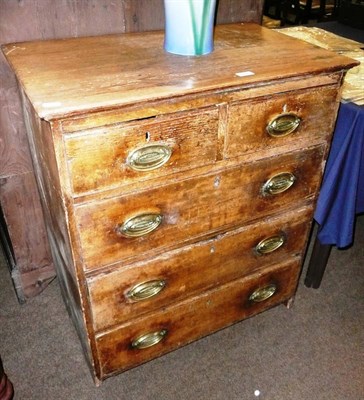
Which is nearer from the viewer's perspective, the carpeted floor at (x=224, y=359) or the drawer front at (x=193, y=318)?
the drawer front at (x=193, y=318)

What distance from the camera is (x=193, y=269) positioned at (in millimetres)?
1188

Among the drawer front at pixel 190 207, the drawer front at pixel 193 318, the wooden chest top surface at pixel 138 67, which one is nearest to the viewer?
the wooden chest top surface at pixel 138 67

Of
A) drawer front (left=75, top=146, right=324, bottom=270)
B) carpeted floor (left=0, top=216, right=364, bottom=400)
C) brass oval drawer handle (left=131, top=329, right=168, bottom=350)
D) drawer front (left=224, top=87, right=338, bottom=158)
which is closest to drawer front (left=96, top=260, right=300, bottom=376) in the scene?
brass oval drawer handle (left=131, top=329, right=168, bottom=350)

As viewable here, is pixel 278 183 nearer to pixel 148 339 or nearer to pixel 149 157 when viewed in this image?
pixel 149 157

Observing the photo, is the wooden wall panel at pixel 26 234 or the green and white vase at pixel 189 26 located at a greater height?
the green and white vase at pixel 189 26

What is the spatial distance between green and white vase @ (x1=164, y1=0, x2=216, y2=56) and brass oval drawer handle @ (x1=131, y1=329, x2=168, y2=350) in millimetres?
806

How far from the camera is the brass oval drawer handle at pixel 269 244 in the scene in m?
1.28

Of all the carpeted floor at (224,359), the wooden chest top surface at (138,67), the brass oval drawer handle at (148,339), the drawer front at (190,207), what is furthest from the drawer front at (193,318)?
the wooden chest top surface at (138,67)

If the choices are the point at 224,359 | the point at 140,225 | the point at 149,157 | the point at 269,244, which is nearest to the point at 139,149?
the point at 149,157

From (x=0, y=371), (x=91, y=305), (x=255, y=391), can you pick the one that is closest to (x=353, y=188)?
(x=255, y=391)

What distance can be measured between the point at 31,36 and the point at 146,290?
2.54 feet

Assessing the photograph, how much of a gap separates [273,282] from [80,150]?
876mm

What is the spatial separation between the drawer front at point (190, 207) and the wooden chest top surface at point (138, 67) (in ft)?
0.76

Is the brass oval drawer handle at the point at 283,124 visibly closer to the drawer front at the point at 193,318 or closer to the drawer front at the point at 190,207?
the drawer front at the point at 190,207
